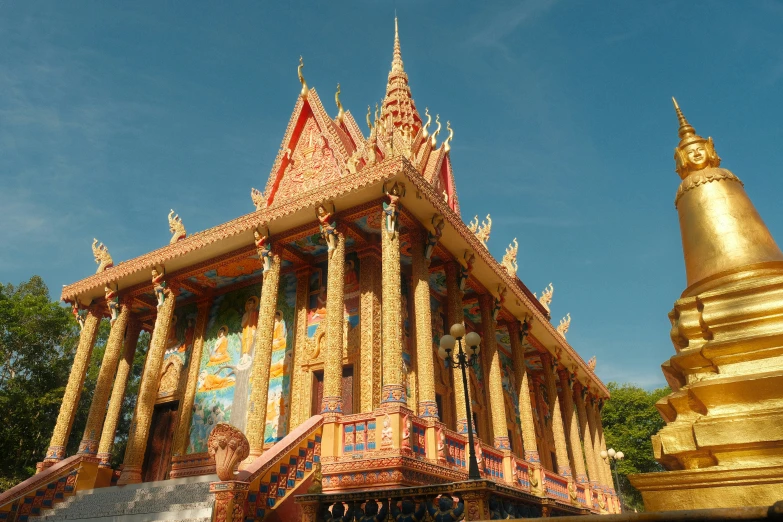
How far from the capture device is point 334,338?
1035 cm

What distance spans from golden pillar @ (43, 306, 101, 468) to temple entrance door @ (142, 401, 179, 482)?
2091 mm

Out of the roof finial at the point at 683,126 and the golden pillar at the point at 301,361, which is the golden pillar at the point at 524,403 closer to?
the golden pillar at the point at 301,361

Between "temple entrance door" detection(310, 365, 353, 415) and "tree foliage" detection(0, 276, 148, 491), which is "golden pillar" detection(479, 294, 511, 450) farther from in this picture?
"tree foliage" detection(0, 276, 148, 491)

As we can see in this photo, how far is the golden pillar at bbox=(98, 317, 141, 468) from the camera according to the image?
42.5ft

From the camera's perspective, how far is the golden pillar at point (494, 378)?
522 inches

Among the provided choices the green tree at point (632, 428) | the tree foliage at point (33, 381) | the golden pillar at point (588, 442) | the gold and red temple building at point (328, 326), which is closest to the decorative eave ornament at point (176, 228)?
the gold and red temple building at point (328, 326)

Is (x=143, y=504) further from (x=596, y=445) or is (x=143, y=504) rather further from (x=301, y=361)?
(x=596, y=445)

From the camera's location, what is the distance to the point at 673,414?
374cm

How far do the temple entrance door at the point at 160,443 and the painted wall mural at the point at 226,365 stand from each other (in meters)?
1.10

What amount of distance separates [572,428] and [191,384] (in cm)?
1336

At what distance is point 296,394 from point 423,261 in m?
4.30

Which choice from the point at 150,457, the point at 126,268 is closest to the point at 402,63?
the point at 126,268

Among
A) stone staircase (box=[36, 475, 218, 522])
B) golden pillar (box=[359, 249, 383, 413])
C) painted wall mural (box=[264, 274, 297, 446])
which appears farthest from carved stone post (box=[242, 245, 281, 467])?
golden pillar (box=[359, 249, 383, 413])

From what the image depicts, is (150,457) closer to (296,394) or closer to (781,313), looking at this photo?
(296,394)
